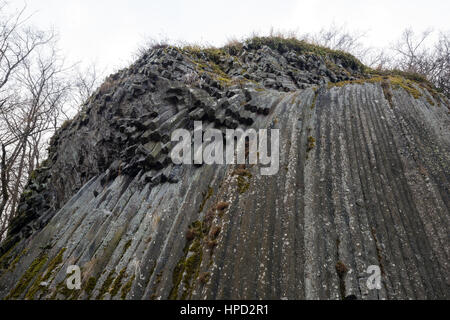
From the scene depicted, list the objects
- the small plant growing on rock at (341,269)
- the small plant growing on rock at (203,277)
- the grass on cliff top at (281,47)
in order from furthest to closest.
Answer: the grass on cliff top at (281,47) < the small plant growing on rock at (203,277) < the small plant growing on rock at (341,269)

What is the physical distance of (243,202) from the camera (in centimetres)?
546

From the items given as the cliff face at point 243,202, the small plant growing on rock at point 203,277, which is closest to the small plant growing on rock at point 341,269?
the cliff face at point 243,202

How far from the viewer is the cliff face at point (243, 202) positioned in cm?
412

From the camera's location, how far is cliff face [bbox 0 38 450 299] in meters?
4.12

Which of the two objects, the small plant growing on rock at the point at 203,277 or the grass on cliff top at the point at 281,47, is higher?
the grass on cliff top at the point at 281,47

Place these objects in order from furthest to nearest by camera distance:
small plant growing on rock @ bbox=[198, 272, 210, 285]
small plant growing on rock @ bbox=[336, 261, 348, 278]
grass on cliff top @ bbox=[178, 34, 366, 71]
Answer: grass on cliff top @ bbox=[178, 34, 366, 71], small plant growing on rock @ bbox=[198, 272, 210, 285], small plant growing on rock @ bbox=[336, 261, 348, 278]

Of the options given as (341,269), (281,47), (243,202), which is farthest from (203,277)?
(281,47)

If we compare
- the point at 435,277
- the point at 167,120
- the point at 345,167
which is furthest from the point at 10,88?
the point at 435,277

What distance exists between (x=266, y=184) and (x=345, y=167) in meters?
2.17

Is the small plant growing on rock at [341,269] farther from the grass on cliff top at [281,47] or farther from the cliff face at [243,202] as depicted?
the grass on cliff top at [281,47]

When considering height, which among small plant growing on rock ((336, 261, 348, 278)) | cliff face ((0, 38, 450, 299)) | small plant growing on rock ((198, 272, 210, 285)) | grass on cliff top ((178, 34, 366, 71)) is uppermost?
grass on cliff top ((178, 34, 366, 71))

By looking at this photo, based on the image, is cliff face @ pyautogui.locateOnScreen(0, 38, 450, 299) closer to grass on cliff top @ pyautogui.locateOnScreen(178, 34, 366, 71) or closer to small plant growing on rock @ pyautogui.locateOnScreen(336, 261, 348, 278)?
small plant growing on rock @ pyautogui.locateOnScreen(336, 261, 348, 278)

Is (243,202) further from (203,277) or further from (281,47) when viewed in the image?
(281,47)

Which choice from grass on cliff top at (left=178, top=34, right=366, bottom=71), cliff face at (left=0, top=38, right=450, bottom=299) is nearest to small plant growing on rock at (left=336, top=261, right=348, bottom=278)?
cliff face at (left=0, top=38, right=450, bottom=299)
